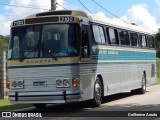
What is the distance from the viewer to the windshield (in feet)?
47.4

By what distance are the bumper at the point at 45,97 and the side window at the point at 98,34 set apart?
2.80 meters

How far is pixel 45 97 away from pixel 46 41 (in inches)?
72.4

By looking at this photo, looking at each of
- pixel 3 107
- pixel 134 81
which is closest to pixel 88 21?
pixel 3 107

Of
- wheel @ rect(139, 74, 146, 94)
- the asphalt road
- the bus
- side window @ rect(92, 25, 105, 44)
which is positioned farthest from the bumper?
wheel @ rect(139, 74, 146, 94)

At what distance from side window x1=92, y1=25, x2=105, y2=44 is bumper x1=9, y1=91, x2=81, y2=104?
2795mm

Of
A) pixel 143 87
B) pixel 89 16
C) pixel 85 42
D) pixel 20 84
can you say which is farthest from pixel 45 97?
pixel 143 87

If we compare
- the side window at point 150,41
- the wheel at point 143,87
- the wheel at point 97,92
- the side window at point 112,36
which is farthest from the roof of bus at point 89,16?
the side window at point 150,41

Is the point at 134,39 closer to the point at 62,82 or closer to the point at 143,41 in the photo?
the point at 143,41

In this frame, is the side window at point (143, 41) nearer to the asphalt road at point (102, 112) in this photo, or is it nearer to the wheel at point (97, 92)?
the asphalt road at point (102, 112)

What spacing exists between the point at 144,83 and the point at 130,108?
7.86 m

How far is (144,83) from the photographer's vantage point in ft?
76.1

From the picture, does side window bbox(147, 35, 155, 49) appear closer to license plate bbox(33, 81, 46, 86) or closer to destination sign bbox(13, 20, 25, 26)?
destination sign bbox(13, 20, 25, 26)

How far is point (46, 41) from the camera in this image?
48.0 feet

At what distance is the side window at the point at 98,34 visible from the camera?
53.2 ft
